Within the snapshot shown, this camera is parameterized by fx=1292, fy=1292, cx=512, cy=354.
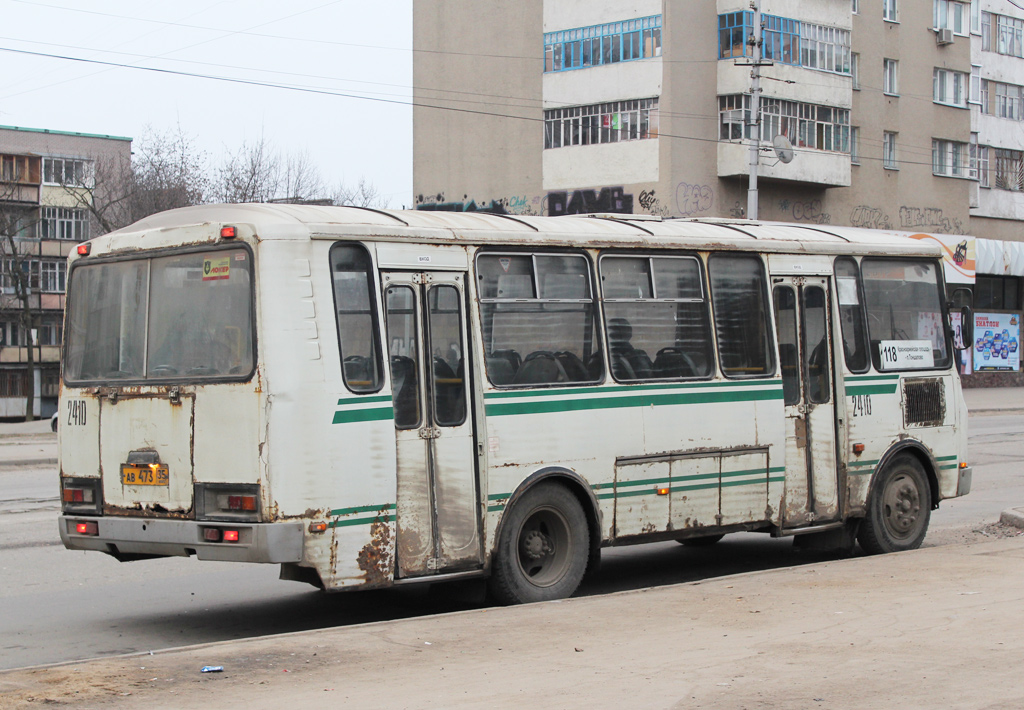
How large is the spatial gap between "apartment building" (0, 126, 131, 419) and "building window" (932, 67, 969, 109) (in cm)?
4213

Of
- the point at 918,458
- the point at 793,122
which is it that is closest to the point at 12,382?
the point at 793,122

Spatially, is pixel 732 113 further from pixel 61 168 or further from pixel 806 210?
pixel 61 168

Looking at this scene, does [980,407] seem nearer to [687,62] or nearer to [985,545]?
[687,62]

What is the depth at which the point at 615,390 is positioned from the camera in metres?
10.0

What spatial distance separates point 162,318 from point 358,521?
1956 millimetres

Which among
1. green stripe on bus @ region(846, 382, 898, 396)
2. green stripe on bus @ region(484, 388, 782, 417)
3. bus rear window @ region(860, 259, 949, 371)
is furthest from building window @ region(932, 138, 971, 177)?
green stripe on bus @ region(484, 388, 782, 417)

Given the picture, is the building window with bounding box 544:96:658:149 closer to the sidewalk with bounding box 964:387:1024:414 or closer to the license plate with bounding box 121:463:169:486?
the sidewalk with bounding box 964:387:1024:414

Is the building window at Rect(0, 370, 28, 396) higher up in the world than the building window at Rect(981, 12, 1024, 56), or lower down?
lower down

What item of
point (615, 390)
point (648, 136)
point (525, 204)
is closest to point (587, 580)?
point (615, 390)

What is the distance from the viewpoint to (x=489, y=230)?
938 centimetres

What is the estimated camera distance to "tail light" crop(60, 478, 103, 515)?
8.88 meters

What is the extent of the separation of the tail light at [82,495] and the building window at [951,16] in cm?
5377

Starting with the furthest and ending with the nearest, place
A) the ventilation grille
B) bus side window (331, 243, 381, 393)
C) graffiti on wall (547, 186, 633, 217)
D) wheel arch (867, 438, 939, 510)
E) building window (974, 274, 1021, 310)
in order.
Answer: building window (974, 274, 1021, 310), graffiti on wall (547, 186, 633, 217), the ventilation grille, wheel arch (867, 438, 939, 510), bus side window (331, 243, 381, 393)

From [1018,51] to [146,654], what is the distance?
204 ft
